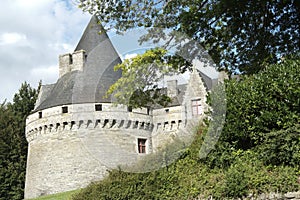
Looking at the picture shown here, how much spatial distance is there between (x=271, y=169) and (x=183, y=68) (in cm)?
345

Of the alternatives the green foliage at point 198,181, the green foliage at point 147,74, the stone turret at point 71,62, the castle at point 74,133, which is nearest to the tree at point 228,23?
the green foliage at point 147,74

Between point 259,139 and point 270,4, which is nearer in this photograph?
point 259,139

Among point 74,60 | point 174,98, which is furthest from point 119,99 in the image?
point 74,60

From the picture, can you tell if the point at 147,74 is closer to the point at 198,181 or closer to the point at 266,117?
the point at 198,181

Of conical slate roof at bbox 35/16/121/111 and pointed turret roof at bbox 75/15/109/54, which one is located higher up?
pointed turret roof at bbox 75/15/109/54

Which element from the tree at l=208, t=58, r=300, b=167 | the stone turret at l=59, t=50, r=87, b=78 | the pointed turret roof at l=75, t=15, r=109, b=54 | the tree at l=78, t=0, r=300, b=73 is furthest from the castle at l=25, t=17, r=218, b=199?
the tree at l=208, t=58, r=300, b=167

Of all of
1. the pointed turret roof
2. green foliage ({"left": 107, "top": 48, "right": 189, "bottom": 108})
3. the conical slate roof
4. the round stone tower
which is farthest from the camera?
the pointed turret roof

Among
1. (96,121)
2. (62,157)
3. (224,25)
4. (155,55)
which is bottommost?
(62,157)

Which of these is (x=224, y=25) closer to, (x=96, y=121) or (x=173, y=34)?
(x=173, y=34)

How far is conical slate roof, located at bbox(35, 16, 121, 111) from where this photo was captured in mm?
21114

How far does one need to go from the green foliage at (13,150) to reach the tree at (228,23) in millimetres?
21232

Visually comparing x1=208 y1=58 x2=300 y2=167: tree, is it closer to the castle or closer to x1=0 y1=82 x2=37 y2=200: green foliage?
the castle

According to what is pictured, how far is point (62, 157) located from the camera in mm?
24953

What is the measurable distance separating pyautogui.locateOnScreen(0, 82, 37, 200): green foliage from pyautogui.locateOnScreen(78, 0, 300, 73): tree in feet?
69.7
